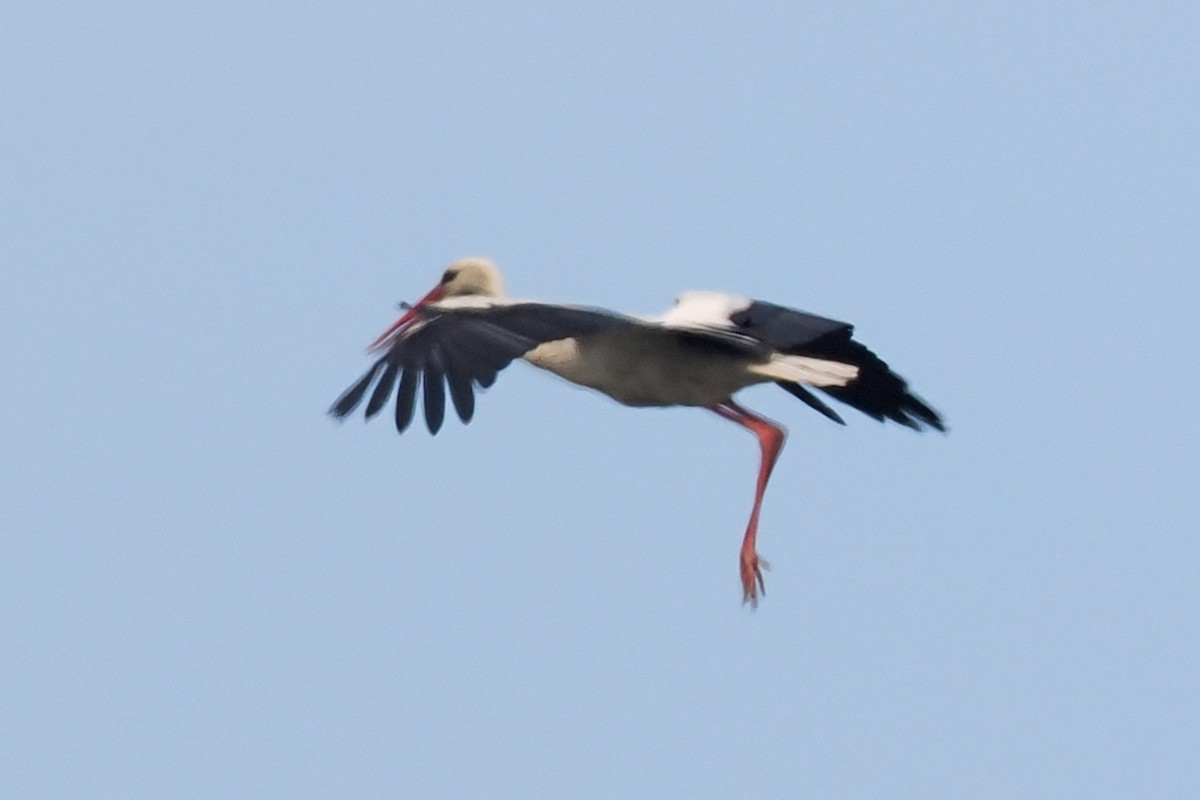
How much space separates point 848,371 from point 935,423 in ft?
4.66

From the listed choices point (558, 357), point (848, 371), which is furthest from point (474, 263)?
point (848, 371)

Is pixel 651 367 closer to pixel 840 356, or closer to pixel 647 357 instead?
pixel 647 357

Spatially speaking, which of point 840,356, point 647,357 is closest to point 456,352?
point 647,357

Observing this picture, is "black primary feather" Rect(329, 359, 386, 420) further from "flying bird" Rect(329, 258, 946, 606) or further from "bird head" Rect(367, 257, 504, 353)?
"bird head" Rect(367, 257, 504, 353)

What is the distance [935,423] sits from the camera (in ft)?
39.5

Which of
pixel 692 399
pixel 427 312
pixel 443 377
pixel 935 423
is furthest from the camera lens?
pixel 935 423

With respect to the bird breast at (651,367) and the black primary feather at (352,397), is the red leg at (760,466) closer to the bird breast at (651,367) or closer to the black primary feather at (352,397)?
the bird breast at (651,367)

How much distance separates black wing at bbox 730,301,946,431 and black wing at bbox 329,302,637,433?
0.77m

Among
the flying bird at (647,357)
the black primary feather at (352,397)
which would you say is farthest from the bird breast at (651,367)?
the black primary feather at (352,397)

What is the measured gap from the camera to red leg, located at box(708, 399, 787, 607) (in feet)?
37.3

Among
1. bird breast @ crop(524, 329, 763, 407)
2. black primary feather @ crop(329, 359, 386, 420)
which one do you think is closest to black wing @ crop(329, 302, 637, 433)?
black primary feather @ crop(329, 359, 386, 420)

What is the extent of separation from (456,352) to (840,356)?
6.31ft

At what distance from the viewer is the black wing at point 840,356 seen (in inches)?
423

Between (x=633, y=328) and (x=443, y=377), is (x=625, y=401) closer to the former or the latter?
(x=633, y=328)
